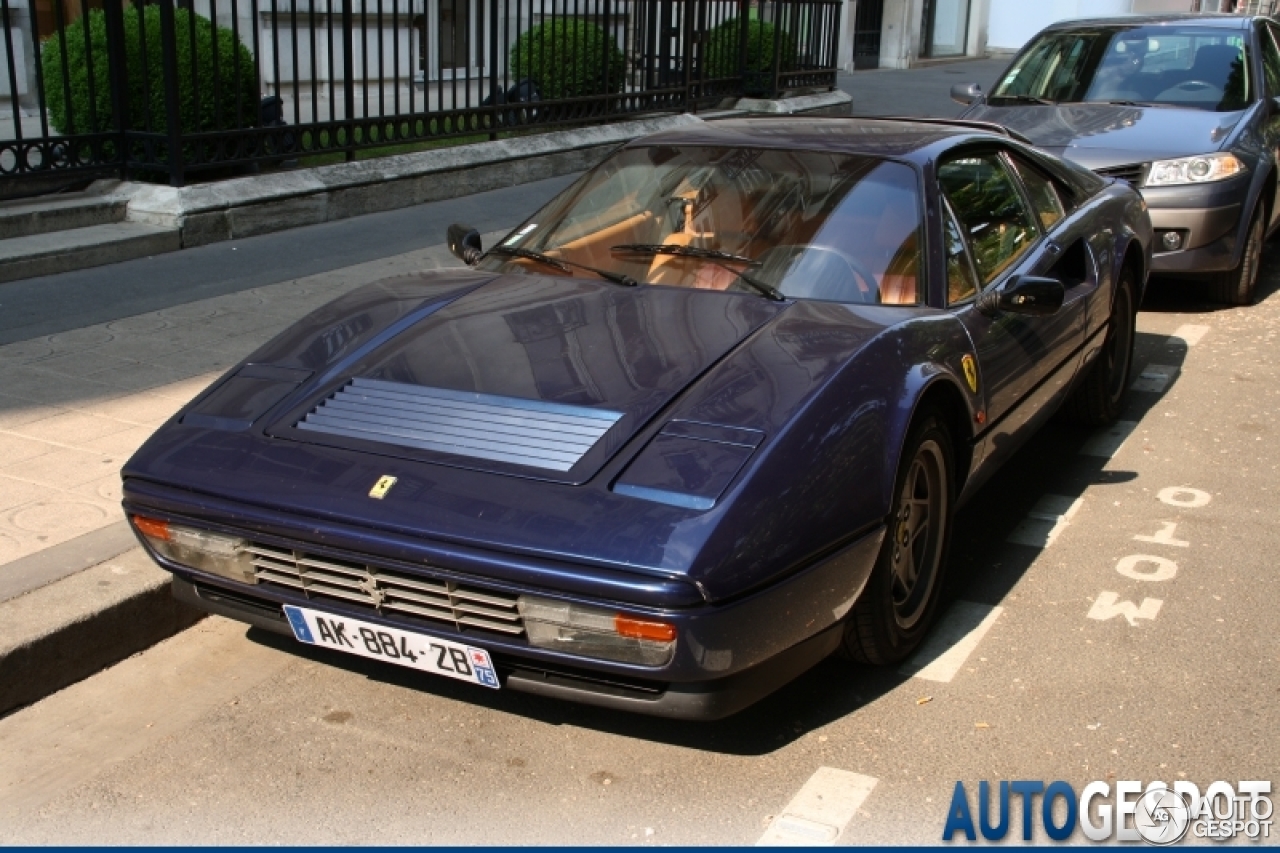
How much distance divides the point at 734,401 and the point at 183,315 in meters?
4.45

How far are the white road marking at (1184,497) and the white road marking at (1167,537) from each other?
0.24m

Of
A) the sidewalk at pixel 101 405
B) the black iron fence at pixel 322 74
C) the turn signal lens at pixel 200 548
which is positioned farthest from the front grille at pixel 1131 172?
the turn signal lens at pixel 200 548

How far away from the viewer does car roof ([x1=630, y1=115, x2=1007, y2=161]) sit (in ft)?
15.6

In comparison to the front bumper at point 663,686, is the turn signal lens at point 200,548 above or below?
above

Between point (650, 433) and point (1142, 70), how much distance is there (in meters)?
7.10

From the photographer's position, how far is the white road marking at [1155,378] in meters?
6.96

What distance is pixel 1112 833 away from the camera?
321 centimetres

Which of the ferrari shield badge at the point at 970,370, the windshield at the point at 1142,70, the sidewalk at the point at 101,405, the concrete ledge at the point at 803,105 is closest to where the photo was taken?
the sidewalk at the point at 101,405

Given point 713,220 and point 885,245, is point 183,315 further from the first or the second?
point 885,245

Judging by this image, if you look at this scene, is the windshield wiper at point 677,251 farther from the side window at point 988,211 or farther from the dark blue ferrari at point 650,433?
the side window at point 988,211

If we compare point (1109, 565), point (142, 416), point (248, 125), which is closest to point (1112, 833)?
point (1109, 565)

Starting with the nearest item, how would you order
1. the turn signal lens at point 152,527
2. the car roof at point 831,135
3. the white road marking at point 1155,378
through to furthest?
the turn signal lens at point 152,527, the car roof at point 831,135, the white road marking at point 1155,378

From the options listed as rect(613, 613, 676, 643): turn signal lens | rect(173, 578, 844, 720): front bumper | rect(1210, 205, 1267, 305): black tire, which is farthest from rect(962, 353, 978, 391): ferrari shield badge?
rect(1210, 205, 1267, 305): black tire

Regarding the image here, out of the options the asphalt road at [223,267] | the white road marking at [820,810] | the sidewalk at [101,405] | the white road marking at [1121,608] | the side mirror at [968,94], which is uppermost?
the side mirror at [968,94]
